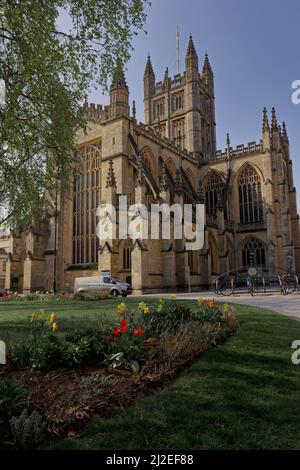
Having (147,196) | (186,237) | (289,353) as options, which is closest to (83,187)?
(147,196)

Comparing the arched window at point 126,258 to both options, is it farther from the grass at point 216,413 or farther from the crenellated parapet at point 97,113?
the grass at point 216,413

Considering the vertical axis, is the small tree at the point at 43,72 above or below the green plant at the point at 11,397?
above

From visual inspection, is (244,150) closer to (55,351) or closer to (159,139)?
(159,139)

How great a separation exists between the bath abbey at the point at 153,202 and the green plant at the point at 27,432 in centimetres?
1985

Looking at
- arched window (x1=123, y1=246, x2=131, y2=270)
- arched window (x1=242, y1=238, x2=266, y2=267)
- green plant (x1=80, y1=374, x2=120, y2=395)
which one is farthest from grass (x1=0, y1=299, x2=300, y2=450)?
arched window (x1=242, y1=238, x2=266, y2=267)

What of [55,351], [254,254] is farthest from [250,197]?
[55,351]

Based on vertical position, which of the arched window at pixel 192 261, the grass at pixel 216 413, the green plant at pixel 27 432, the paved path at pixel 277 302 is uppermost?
the arched window at pixel 192 261

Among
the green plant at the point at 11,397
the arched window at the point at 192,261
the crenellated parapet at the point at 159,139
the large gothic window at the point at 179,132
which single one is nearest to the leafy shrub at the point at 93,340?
the green plant at the point at 11,397

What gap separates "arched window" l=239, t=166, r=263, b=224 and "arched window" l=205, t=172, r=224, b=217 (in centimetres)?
264

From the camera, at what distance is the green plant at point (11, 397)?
10.3 ft

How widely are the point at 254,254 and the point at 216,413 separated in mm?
36290

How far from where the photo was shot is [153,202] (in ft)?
90.4

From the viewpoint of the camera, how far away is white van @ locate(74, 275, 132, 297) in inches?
869

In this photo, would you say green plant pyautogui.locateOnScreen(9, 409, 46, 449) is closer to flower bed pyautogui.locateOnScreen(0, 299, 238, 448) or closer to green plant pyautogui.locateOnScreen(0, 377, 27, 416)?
flower bed pyautogui.locateOnScreen(0, 299, 238, 448)
